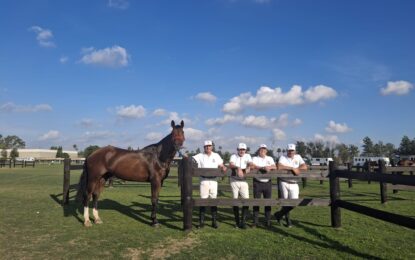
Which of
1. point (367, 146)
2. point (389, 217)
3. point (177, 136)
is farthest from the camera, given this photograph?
point (367, 146)

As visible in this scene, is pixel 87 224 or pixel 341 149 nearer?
pixel 87 224

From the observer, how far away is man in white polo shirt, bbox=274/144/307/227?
26.9 feet

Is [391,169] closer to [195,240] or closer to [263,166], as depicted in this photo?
[263,166]

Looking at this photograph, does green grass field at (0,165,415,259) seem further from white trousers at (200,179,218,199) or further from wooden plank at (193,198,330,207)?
white trousers at (200,179,218,199)

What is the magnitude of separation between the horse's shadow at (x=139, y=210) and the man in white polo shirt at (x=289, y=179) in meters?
2.56

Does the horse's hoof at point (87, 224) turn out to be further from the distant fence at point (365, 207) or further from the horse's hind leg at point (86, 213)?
the distant fence at point (365, 207)

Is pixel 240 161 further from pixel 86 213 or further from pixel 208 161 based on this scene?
pixel 86 213

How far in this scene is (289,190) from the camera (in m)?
8.26

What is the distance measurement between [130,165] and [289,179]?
13.0 ft

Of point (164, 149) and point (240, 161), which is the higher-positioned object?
point (164, 149)

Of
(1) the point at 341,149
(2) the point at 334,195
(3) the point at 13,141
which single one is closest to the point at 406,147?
(1) the point at 341,149

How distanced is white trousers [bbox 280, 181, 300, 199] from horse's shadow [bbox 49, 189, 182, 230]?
2600mm

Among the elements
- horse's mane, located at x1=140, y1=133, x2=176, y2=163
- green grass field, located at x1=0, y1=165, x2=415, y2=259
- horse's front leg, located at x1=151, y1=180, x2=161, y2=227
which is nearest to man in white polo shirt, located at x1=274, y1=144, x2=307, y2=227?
green grass field, located at x1=0, y1=165, x2=415, y2=259

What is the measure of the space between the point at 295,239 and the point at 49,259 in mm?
4491
